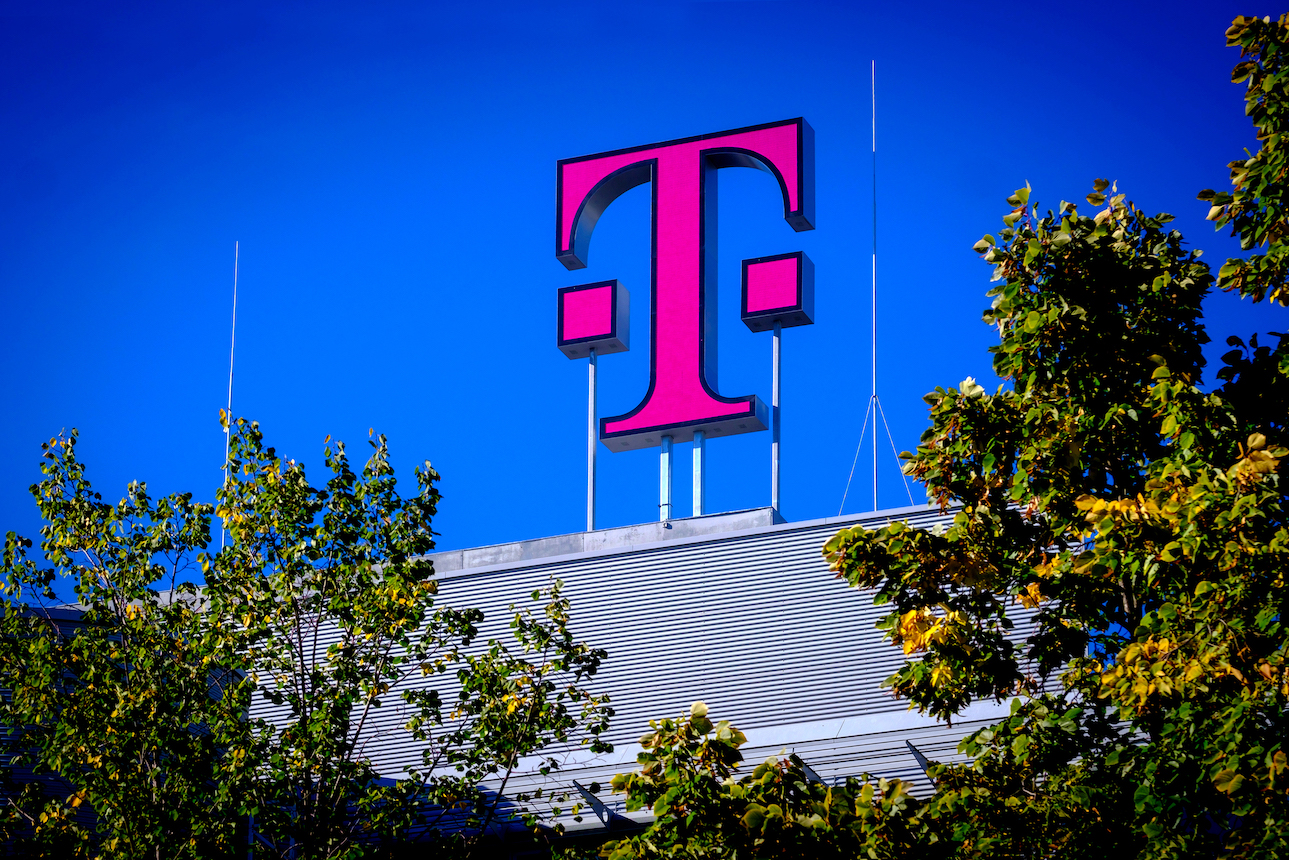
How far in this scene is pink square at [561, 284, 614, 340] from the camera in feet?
96.1

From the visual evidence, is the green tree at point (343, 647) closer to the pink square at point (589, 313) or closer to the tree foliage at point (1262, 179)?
the tree foliage at point (1262, 179)

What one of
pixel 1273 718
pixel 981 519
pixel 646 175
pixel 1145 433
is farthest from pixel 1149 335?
pixel 646 175

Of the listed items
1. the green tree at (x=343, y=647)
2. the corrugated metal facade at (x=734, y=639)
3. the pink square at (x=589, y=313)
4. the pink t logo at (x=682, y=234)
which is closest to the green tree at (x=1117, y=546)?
the green tree at (x=343, y=647)

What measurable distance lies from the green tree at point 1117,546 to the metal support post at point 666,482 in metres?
13.5

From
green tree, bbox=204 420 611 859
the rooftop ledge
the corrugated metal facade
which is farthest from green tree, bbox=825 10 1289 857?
the rooftop ledge

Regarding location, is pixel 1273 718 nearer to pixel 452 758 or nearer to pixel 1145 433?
pixel 1145 433

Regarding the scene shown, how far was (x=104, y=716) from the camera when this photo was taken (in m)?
16.4

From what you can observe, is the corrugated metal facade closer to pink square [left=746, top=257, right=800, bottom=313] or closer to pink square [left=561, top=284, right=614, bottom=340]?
pink square [left=746, top=257, right=800, bottom=313]

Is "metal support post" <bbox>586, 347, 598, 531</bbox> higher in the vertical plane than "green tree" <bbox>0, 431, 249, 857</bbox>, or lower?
higher

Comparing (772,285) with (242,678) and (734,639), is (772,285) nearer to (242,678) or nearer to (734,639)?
(734,639)

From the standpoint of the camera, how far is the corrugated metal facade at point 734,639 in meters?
21.5

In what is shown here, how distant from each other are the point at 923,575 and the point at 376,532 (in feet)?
26.4

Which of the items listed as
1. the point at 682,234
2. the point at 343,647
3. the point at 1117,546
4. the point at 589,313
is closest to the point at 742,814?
the point at 1117,546

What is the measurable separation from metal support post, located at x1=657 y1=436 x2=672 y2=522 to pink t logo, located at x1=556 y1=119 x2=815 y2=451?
267 mm
